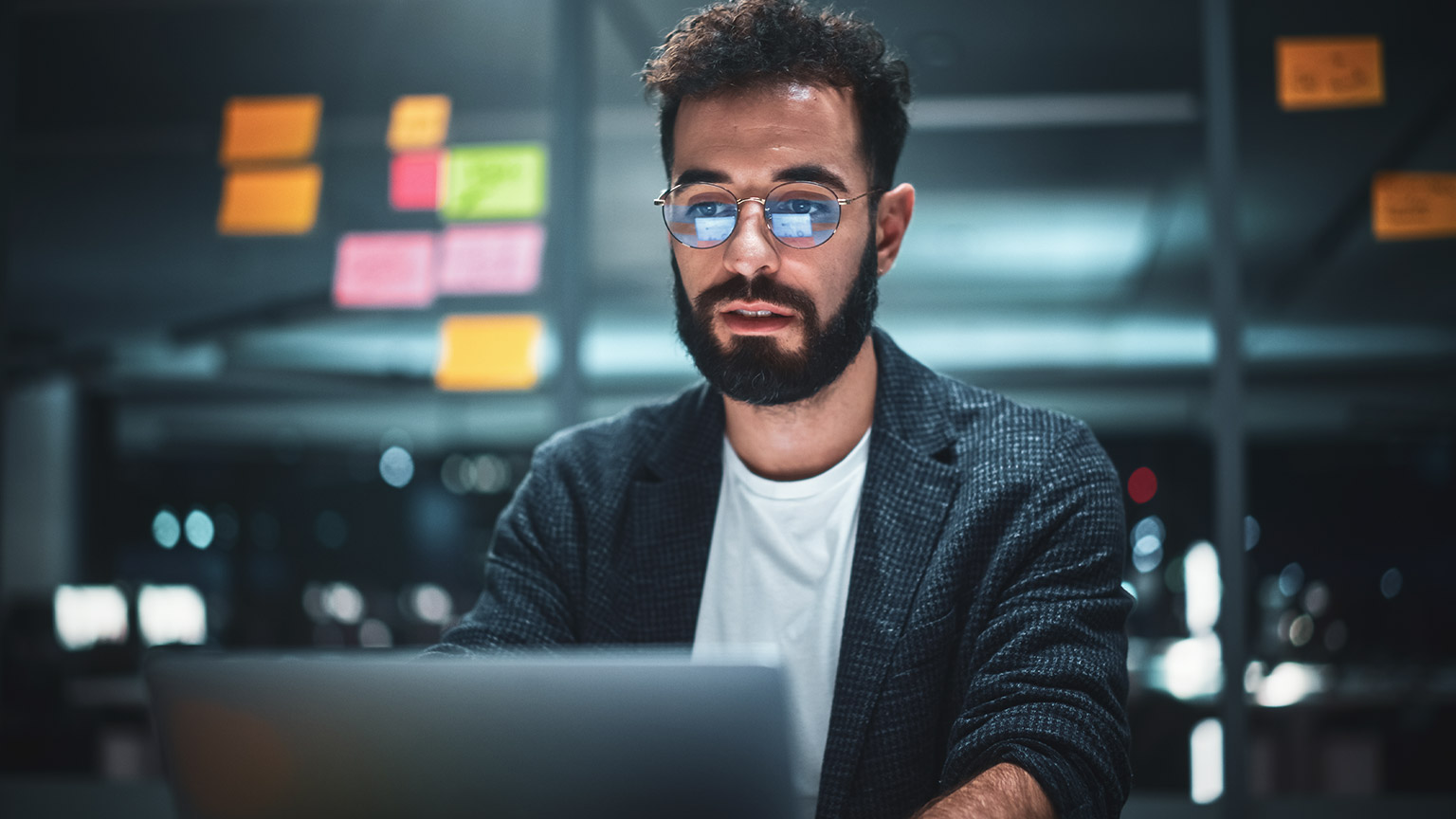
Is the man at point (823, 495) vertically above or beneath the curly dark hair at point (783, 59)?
beneath

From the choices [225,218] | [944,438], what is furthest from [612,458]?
[225,218]

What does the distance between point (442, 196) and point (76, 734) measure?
3296 millimetres

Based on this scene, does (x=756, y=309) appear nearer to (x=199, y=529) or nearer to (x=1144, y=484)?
(x=1144, y=484)

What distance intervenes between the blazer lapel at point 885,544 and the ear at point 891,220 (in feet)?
0.52

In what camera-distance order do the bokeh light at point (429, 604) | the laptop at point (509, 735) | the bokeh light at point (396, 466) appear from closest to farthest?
the laptop at point (509, 735)
the bokeh light at point (429, 604)
the bokeh light at point (396, 466)

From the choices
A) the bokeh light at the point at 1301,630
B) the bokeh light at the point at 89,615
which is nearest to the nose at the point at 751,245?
the bokeh light at the point at 89,615

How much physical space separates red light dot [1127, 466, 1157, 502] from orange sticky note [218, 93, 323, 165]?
10.3 metres

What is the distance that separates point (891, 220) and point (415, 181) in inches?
80.5

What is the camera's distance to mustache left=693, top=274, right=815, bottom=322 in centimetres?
130

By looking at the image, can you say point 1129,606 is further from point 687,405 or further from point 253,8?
point 253,8

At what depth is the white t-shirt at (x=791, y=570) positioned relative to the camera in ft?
4.33

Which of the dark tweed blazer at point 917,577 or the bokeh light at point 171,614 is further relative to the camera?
the bokeh light at point 171,614

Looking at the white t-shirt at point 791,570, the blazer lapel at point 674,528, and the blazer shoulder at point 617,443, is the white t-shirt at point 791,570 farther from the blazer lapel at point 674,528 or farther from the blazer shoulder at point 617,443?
the blazer shoulder at point 617,443

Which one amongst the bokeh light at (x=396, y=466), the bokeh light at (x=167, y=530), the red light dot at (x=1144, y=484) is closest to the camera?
the red light dot at (x=1144, y=484)
